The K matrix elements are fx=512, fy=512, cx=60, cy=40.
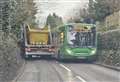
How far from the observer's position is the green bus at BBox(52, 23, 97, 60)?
125ft

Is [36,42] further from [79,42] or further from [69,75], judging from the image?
[69,75]

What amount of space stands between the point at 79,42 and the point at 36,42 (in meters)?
8.35

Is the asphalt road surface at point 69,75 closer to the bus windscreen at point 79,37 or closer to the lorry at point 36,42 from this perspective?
the bus windscreen at point 79,37

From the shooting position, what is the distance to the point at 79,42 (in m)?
38.0

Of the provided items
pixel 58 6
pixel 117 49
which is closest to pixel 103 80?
pixel 117 49

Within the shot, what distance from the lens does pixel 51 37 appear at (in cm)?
4581

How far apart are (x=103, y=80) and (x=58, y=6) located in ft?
138

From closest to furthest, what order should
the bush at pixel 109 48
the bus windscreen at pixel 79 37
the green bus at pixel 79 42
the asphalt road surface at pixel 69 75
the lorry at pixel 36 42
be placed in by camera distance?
the asphalt road surface at pixel 69 75 → the bush at pixel 109 48 → the green bus at pixel 79 42 → the bus windscreen at pixel 79 37 → the lorry at pixel 36 42

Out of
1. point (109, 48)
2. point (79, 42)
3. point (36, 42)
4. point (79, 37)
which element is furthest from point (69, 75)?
point (36, 42)

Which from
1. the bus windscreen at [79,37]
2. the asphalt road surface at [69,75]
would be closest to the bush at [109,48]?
the bus windscreen at [79,37]

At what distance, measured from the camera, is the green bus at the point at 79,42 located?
38.0 m

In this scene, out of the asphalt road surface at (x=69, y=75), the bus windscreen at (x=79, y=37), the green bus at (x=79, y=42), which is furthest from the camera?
the bus windscreen at (x=79, y=37)

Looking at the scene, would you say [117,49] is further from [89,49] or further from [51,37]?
[51,37]

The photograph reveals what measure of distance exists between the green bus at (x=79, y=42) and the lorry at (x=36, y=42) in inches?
222
